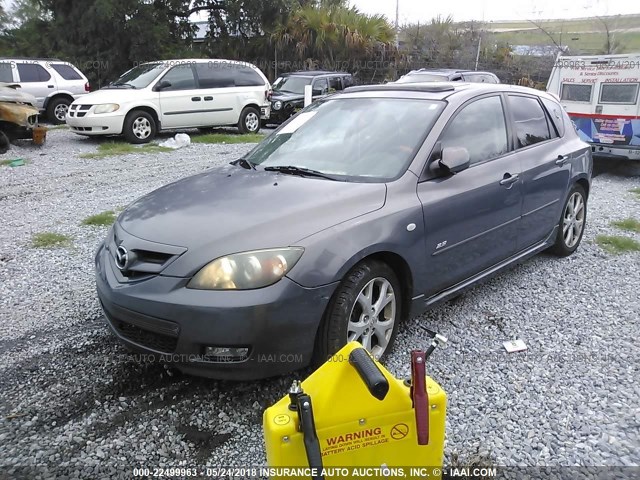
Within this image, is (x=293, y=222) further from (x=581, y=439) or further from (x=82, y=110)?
(x=82, y=110)

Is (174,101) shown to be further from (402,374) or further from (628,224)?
(402,374)

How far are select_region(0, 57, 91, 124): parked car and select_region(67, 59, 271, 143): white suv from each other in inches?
117

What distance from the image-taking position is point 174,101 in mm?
11328

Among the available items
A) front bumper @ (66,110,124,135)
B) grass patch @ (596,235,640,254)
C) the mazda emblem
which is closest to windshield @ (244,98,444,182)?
the mazda emblem

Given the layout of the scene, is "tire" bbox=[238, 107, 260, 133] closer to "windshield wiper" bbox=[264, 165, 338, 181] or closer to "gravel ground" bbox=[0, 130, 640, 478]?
"gravel ground" bbox=[0, 130, 640, 478]

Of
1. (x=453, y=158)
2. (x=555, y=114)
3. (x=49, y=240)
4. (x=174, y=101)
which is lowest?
(x=49, y=240)

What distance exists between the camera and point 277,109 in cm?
1421

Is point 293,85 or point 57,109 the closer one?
point 57,109

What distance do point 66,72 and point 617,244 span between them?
13.5 m

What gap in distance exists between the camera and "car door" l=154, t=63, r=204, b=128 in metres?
11.2

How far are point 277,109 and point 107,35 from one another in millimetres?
9758

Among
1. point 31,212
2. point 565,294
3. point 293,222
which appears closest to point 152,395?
point 293,222

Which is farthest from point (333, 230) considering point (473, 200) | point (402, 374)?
point (473, 200)

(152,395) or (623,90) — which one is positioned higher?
(623,90)
